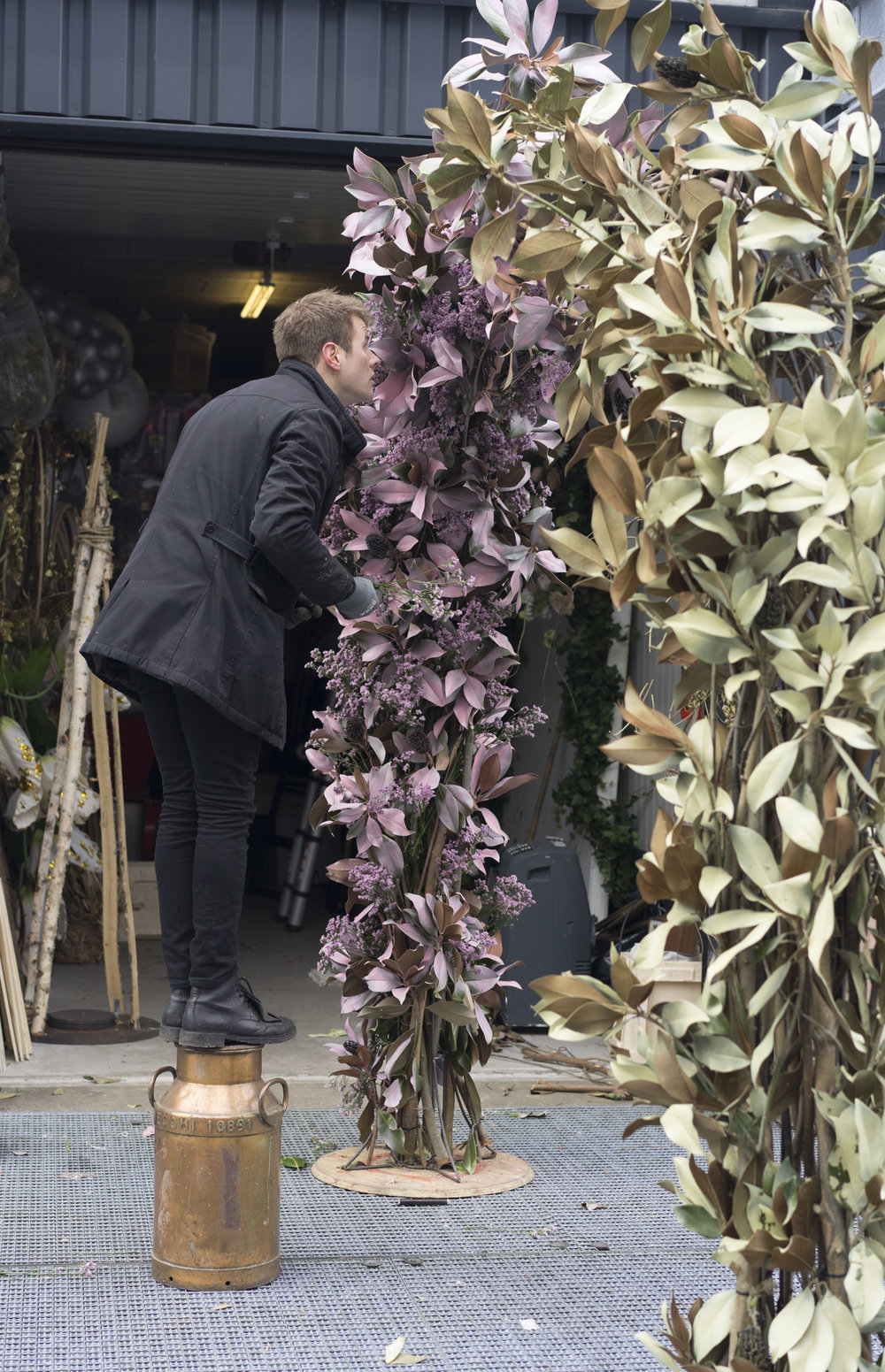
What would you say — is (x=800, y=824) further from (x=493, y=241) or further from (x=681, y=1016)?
(x=493, y=241)

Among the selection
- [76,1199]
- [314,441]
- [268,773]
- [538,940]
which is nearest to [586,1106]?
[538,940]

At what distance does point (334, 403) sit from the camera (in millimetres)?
2902

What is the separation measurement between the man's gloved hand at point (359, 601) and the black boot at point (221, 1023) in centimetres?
78

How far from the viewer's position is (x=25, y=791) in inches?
200

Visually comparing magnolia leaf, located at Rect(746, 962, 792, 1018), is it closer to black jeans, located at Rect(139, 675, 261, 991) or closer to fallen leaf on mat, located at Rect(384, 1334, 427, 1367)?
fallen leaf on mat, located at Rect(384, 1334, 427, 1367)

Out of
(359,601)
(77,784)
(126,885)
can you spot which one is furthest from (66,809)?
(359,601)

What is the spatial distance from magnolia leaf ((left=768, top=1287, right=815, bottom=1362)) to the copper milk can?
1.46 meters

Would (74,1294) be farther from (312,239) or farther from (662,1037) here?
(312,239)

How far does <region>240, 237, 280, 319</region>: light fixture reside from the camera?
20.3 ft

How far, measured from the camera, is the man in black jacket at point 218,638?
262 cm

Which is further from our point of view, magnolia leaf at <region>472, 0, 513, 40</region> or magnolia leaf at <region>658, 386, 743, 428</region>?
magnolia leaf at <region>472, 0, 513, 40</region>

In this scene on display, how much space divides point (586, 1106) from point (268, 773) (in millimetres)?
5163

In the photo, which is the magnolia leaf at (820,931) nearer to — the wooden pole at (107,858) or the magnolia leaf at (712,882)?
the magnolia leaf at (712,882)

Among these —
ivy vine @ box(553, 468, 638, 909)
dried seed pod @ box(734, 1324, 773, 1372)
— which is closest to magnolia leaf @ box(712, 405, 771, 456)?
dried seed pod @ box(734, 1324, 773, 1372)
